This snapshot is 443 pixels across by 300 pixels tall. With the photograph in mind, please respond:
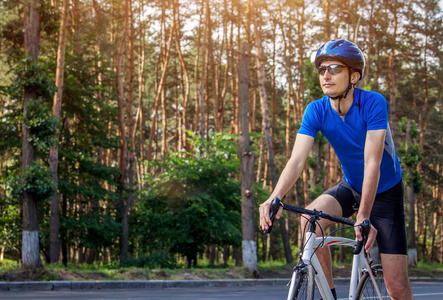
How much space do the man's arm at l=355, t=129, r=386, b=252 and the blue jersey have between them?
65 millimetres

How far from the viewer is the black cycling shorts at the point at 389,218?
350 cm

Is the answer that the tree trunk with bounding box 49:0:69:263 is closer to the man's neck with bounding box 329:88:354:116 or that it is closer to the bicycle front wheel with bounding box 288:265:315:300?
the man's neck with bounding box 329:88:354:116

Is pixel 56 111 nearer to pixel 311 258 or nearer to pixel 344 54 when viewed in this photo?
pixel 344 54

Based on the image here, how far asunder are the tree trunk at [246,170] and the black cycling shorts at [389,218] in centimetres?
1611

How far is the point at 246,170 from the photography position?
19766 mm

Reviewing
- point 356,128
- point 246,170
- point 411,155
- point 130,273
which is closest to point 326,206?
point 356,128

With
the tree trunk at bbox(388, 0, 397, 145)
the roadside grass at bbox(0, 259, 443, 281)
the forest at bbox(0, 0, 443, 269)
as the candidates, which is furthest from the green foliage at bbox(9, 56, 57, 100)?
the tree trunk at bbox(388, 0, 397, 145)

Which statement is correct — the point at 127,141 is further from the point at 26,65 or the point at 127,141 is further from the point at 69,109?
the point at 26,65

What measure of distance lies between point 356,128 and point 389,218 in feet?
1.86

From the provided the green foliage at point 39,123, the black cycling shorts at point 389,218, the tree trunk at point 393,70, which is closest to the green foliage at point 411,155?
the tree trunk at point 393,70

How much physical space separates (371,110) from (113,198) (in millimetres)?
22787

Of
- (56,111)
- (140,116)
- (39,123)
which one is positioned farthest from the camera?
(140,116)

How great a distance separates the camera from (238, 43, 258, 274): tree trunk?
64.9ft

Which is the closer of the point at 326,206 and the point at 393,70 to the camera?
the point at 326,206
